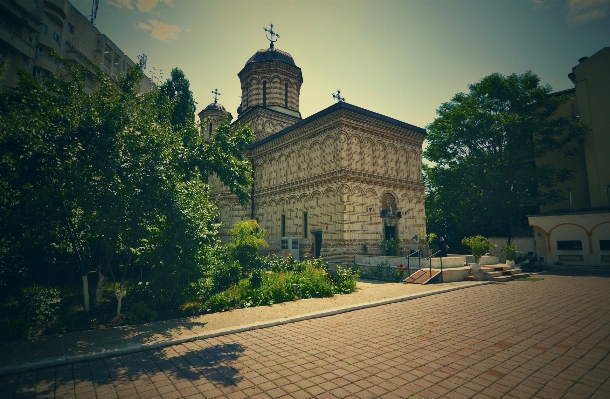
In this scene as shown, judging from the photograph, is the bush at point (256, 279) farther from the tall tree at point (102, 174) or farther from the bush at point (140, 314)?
the bush at point (140, 314)

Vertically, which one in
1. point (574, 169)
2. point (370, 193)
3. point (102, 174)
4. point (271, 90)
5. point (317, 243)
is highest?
point (271, 90)

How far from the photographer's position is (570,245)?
21266 mm

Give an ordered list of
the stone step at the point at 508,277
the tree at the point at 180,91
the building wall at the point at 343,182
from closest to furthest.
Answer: the stone step at the point at 508,277, the tree at the point at 180,91, the building wall at the point at 343,182

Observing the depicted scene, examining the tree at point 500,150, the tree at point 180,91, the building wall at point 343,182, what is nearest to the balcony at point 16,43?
the tree at point 180,91

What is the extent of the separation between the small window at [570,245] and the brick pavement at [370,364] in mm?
17125

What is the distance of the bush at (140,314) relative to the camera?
7988 millimetres

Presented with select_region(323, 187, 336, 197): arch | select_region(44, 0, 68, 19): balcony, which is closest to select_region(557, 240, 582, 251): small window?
select_region(323, 187, 336, 197): arch

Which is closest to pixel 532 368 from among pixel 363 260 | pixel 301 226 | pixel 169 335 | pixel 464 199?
pixel 169 335

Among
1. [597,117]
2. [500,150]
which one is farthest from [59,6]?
[597,117]

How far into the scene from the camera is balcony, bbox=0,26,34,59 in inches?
861

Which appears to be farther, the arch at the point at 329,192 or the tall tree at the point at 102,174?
the arch at the point at 329,192

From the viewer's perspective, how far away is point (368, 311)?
361 inches

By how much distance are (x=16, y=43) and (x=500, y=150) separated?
41.0m

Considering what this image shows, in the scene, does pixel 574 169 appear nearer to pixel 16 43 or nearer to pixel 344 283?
pixel 344 283
